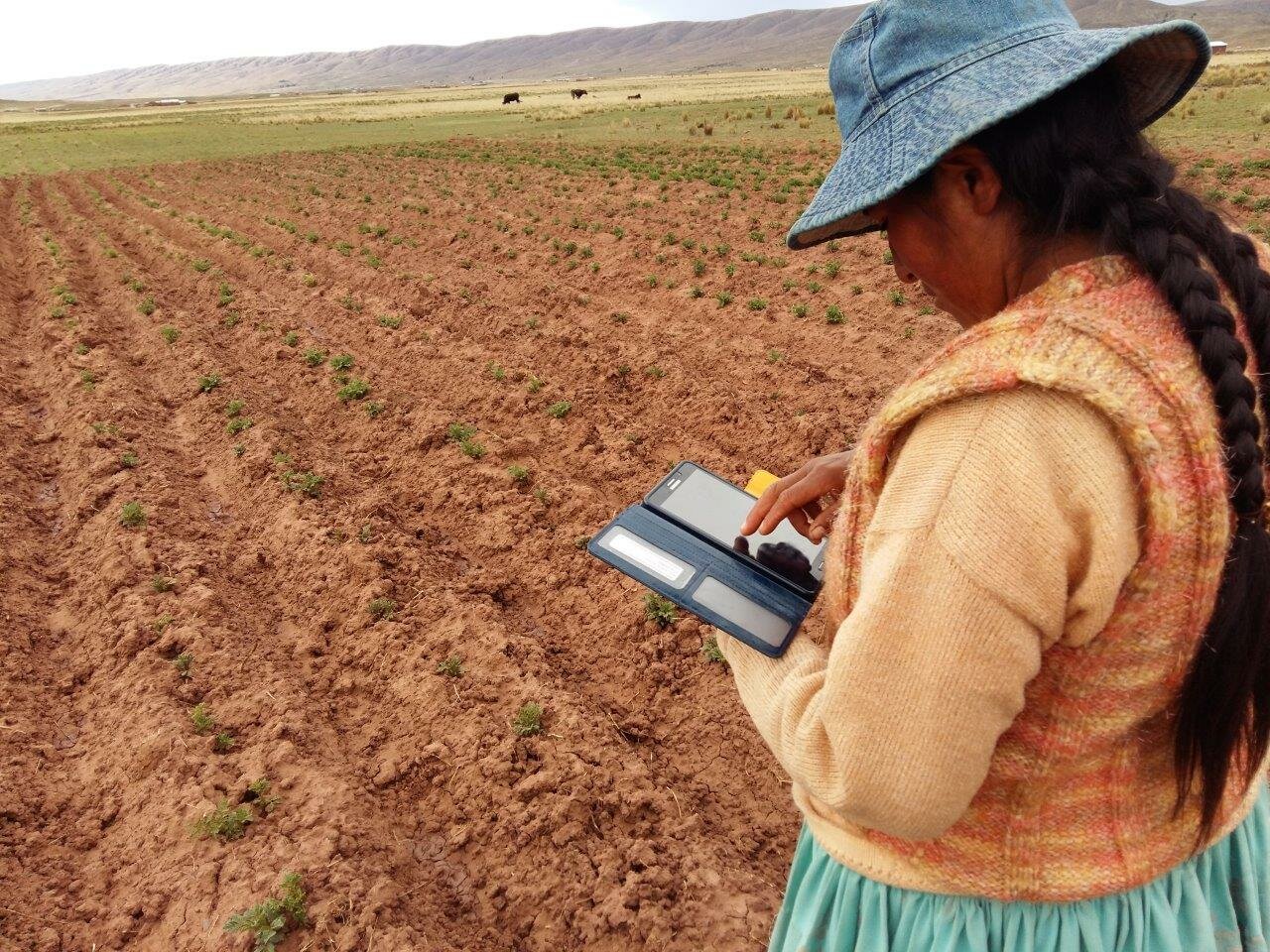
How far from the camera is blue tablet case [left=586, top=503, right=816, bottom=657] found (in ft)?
5.24

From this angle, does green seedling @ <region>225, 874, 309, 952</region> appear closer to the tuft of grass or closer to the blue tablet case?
the blue tablet case

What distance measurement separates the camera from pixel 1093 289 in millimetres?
1082

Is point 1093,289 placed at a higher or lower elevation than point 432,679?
higher

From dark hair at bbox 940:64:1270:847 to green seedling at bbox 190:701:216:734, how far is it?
4413 millimetres

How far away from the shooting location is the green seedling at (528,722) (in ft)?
13.5

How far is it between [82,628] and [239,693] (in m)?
1.51

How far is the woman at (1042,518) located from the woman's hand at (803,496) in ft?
1.20

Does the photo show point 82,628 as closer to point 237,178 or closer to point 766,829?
point 766,829

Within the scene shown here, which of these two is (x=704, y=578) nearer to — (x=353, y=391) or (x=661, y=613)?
(x=661, y=613)

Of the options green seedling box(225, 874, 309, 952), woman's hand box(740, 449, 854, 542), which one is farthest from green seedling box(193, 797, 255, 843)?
woman's hand box(740, 449, 854, 542)

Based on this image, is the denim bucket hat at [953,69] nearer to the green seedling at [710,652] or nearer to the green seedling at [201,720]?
the green seedling at [710,652]

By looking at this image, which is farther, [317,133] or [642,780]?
[317,133]

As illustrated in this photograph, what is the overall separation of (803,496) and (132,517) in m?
6.01

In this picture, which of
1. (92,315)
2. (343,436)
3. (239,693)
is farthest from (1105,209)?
(92,315)
